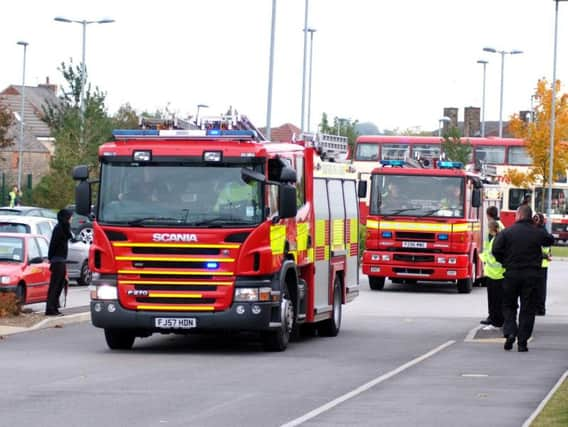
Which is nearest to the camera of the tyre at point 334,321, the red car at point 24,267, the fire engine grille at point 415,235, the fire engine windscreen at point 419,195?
the tyre at point 334,321

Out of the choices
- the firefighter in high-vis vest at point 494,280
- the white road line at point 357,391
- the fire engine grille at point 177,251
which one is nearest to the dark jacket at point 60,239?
the fire engine grille at point 177,251

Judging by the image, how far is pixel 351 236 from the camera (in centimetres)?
2464

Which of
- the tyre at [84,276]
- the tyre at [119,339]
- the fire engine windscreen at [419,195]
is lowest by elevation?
the tyre at [84,276]

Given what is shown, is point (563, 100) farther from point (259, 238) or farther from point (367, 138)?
point (259, 238)

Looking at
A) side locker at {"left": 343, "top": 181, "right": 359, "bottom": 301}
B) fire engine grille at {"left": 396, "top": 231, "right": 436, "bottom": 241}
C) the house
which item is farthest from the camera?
the house

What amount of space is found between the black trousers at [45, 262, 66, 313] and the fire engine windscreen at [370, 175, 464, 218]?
1253cm

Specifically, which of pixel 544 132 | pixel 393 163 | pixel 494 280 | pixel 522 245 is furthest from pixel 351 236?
pixel 544 132

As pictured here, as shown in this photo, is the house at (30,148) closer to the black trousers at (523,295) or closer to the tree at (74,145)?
the tree at (74,145)

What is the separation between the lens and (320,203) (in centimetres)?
2219

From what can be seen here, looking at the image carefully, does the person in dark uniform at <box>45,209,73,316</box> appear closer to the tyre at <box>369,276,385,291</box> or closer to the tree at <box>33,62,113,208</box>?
the tyre at <box>369,276,385,291</box>

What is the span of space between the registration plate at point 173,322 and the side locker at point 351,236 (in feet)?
17.6

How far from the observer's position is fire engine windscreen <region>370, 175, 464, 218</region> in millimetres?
36094

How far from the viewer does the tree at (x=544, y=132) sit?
219ft

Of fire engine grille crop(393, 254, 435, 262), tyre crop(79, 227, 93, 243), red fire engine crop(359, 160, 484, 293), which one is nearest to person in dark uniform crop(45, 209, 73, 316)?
red fire engine crop(359, 160, 484, 293)
